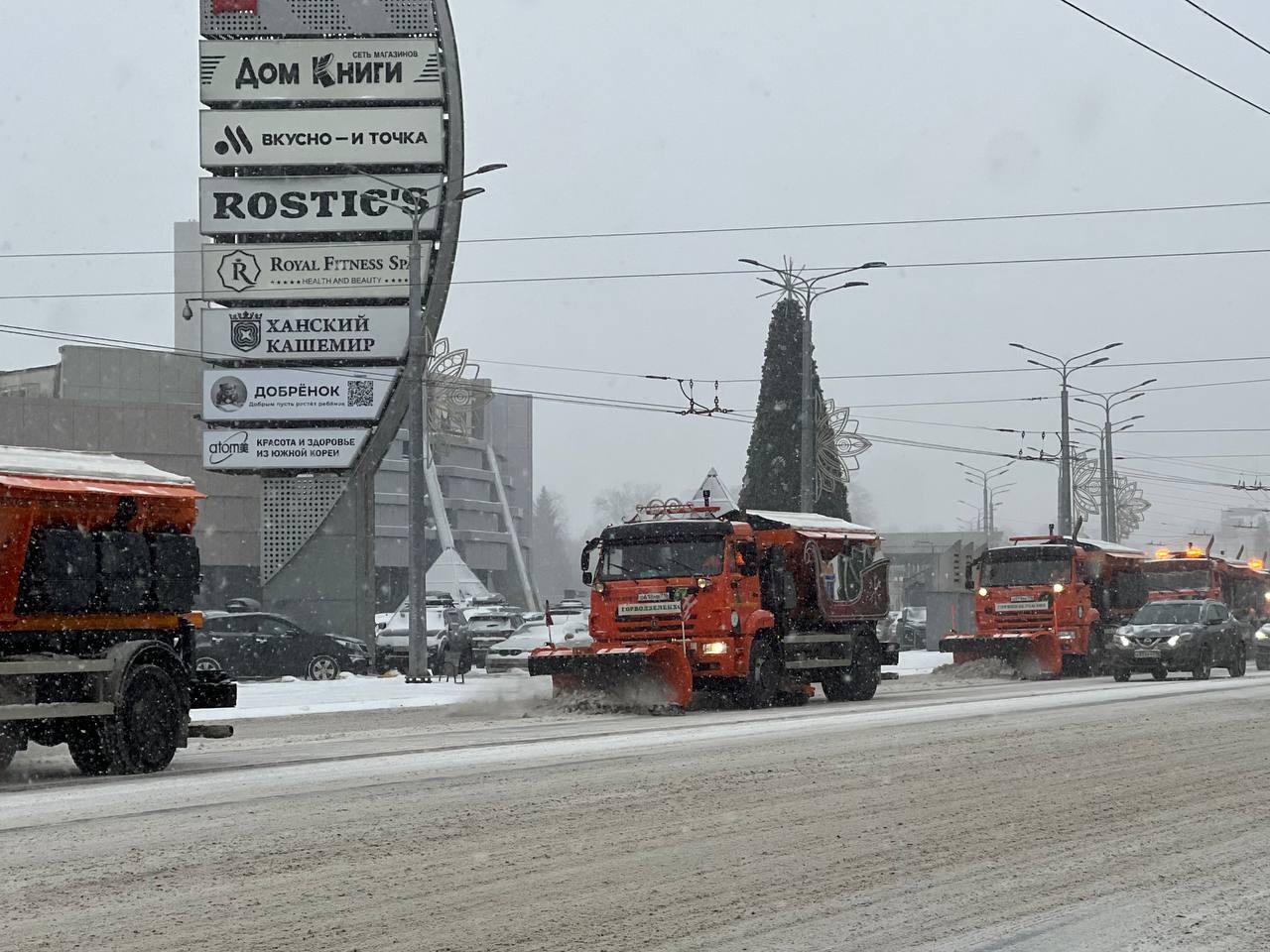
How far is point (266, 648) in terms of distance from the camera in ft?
120

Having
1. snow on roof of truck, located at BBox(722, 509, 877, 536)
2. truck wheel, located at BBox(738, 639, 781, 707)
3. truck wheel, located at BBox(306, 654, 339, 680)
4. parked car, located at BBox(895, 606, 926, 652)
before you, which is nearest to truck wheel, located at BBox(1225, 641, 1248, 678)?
snow on roof of truck, located at BBox(722, 509, 877, 536)

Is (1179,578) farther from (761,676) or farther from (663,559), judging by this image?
(663,559)

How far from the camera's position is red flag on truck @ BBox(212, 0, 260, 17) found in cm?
4672

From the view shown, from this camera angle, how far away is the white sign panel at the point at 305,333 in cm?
4622

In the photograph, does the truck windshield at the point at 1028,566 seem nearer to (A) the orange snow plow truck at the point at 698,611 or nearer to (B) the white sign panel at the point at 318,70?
(A) the orange snow plow truck at the point at 698,611

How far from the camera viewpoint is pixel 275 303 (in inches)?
1831

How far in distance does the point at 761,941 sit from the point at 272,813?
5140 millimetres

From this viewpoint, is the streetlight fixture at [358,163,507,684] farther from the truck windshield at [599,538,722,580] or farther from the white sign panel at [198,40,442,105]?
the white sign panel at [198,40,442,105]

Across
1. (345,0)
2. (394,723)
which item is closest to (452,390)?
(345,0)

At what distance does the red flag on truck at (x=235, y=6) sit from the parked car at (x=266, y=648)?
17987 mm

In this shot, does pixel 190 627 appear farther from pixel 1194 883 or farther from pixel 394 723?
pixel 1194 883

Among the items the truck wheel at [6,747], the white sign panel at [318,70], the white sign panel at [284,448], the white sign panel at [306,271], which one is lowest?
the truck wheel at [6,747]

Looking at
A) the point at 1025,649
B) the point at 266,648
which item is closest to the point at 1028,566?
the point at 1025,649

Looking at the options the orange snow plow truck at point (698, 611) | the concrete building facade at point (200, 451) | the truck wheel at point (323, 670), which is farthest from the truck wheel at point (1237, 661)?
the concrete building facade at point (200, 451)
